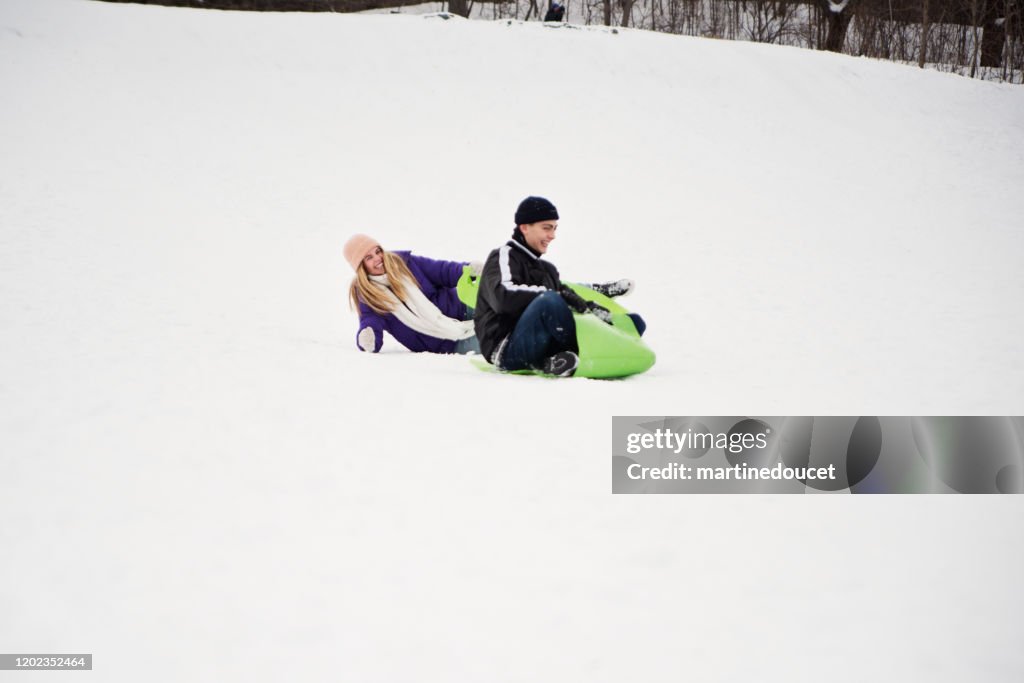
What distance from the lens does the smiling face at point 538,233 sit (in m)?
4.08

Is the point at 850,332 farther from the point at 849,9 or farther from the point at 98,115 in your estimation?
the point at 849,9

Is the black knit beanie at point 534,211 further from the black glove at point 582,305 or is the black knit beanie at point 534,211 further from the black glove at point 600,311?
the black glove at point 600,311

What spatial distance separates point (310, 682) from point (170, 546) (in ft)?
2.16

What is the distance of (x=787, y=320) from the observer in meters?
5.89

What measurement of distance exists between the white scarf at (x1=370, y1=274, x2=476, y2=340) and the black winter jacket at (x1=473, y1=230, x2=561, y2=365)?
2.18ft

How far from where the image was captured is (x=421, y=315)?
4.82 m

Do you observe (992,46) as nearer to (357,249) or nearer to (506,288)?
(357,249)

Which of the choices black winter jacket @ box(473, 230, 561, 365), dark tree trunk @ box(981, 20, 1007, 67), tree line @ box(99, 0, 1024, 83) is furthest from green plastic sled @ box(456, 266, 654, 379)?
dark tree trunk @ box(981, 20, 1007, 67)

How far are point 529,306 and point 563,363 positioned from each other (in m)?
0.33

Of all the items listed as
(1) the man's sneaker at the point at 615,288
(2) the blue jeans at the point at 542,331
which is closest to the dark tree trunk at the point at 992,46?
(1) the man's sneaker at the point at 615,288

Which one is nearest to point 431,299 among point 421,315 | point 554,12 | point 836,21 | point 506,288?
point 421,315

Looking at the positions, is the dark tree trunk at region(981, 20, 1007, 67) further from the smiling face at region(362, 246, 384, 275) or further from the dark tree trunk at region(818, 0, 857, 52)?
the smiling face at region(362, 246, 384, 275)

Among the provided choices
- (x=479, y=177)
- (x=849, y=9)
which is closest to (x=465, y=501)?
(x=479, y=177)

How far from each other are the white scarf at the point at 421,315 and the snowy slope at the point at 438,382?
0.28m
